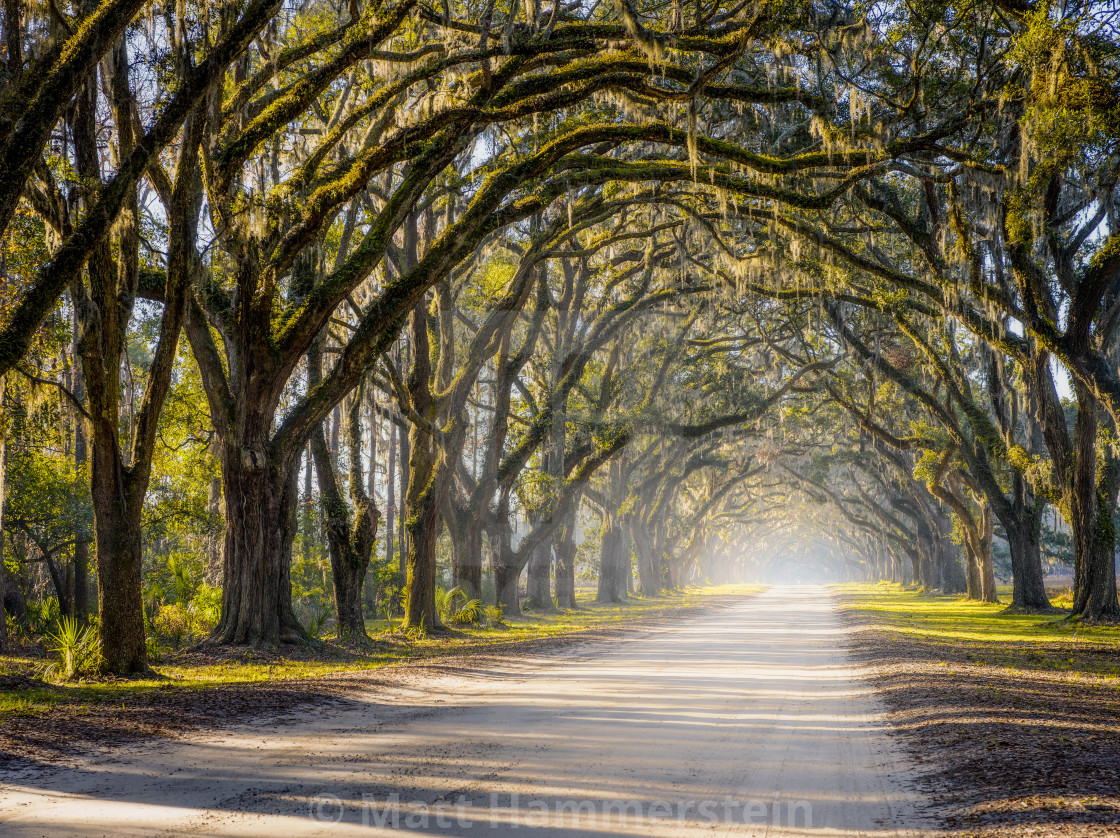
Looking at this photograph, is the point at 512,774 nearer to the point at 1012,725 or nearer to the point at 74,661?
the point at 1012,725

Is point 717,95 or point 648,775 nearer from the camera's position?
point 648,775

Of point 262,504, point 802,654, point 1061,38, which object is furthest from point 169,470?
point 1061,38

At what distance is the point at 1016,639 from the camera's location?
49.8ft

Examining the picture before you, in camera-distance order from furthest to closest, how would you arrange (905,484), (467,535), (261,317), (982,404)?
1. (905,484)
2. (982,404)
3. (467,535)
4. (261,317)

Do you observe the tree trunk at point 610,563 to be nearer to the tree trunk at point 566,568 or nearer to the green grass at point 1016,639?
the tree trunk at point 566,568

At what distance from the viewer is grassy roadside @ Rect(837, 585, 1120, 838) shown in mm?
4113

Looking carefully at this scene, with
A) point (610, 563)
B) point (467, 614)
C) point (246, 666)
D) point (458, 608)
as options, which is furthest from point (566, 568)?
point (246, 666)

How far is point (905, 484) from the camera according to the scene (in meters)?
35.6

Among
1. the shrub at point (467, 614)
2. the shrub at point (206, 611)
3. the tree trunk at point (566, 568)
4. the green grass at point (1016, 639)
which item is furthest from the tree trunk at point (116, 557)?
the tree trunk at point (566, 568)

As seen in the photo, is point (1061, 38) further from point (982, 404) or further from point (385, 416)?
point (982, 404)

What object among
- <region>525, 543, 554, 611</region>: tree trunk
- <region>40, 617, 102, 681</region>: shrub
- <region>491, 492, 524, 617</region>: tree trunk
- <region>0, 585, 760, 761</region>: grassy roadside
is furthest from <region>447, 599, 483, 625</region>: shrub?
<region>40, 617, 102, 681</region>: shrub

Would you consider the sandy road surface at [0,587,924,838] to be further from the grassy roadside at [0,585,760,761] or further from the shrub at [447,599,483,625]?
the shrub at [447,599,483,625]

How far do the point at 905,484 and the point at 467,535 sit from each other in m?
22.8

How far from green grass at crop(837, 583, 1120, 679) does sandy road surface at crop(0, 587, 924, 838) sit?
461cm
